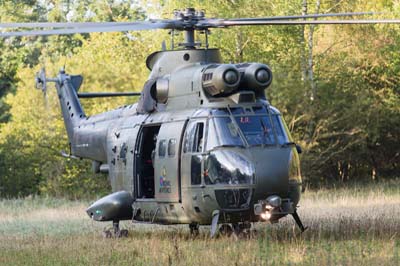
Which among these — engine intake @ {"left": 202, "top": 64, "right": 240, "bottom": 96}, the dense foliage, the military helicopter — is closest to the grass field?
the military helicopter

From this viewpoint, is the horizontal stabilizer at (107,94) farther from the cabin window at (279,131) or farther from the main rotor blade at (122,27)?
the cabin window at (279,131)

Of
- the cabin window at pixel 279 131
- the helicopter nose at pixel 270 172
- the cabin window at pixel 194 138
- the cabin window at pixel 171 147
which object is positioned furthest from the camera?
the cabin window at pixel 171 147

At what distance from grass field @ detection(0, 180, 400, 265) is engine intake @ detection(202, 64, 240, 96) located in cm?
231

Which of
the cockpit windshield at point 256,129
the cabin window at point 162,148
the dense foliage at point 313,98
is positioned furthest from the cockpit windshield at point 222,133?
the dense foliage at point 313,98

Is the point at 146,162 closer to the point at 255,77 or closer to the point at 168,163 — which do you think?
the point at 168,163

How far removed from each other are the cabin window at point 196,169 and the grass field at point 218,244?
95 cm

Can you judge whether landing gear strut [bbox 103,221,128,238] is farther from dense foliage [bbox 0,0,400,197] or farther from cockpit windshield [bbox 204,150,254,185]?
Answer: dense foliage [bbox 0,0,400,197]

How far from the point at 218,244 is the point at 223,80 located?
2564mm

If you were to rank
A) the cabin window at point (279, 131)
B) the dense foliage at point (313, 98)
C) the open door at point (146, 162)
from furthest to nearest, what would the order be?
the dense foliage at point (313, 98)
the open door at point (146, 162)
the cabin window at point (279, 131)

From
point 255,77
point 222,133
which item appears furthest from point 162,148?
point 255,77

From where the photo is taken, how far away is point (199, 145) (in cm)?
1506

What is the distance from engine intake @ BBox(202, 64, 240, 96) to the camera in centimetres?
1495

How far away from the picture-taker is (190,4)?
36281 millimetres

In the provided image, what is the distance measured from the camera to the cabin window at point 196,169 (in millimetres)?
14914
